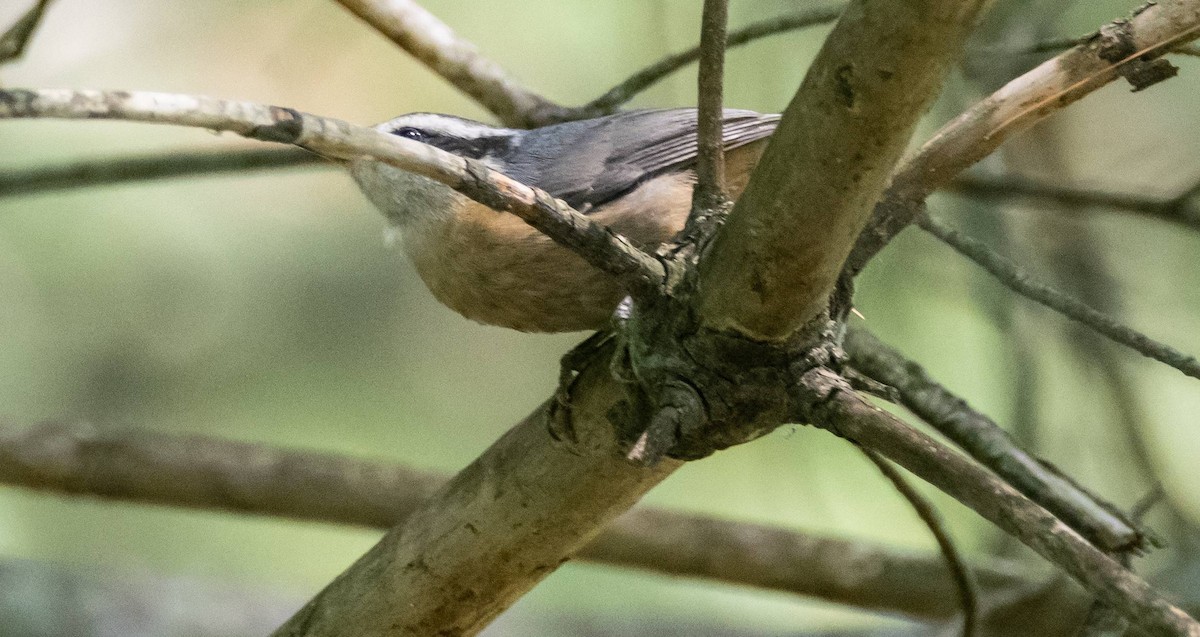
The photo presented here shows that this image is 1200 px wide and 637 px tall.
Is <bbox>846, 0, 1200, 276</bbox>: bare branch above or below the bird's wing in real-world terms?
below

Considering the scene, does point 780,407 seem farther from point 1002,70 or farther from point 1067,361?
point 1067,361

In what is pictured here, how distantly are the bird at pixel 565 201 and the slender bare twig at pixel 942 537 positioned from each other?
59cm

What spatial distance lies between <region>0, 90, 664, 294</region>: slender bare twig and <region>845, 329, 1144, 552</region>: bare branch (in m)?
0.59

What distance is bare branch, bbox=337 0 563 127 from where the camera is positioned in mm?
2656

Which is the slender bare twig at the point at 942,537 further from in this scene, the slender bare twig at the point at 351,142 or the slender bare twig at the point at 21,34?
the slender bare twig at the point at 21,34

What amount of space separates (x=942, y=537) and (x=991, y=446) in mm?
367

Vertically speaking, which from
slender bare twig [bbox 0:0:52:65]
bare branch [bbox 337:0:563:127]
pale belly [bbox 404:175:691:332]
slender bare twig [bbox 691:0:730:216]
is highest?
bare branch [bbox 337:0:563:127]

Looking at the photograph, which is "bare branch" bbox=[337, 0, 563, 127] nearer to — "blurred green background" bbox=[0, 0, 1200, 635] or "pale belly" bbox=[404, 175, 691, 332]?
"pale belly" bbox=[404, 175, 691, 332]

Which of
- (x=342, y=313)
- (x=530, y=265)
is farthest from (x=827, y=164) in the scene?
(x=342, y=313)

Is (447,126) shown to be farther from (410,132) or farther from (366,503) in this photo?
(366,503)

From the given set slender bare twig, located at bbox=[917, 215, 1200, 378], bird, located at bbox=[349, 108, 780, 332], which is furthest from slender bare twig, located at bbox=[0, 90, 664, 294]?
slender bare twig, located at bbox=[917, 215, 1200, 378]

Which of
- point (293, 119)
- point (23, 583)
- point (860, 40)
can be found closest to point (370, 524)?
point (23, 583)

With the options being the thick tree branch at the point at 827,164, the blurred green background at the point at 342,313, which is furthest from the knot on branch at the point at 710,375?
the blurred green background at the point at 342,313

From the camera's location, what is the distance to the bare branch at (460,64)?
2656 millimetres
